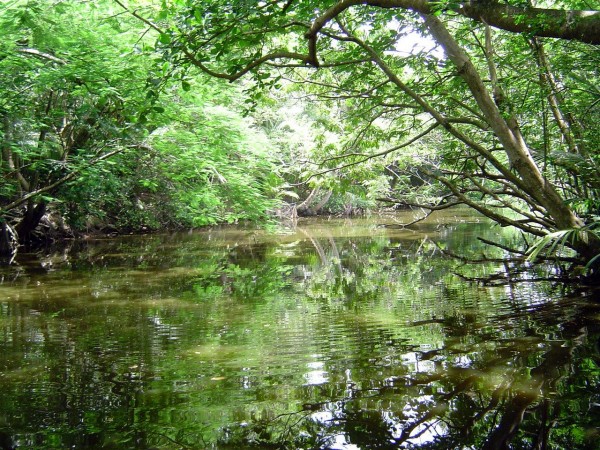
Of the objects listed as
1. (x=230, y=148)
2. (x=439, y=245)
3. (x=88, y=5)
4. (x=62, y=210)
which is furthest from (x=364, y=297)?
(x=62, y=210)

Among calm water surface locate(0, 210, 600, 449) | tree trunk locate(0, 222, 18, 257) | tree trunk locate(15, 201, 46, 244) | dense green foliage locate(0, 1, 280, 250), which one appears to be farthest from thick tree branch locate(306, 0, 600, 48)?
tree trunk locate(15, 201, 46, 244)

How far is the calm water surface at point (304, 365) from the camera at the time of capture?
2.64 metres

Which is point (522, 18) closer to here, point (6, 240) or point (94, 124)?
point (94, 124)

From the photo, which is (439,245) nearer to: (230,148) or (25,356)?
(230,148)

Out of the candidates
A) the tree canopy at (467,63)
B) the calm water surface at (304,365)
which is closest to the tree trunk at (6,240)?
the calm water surface at (304,365)

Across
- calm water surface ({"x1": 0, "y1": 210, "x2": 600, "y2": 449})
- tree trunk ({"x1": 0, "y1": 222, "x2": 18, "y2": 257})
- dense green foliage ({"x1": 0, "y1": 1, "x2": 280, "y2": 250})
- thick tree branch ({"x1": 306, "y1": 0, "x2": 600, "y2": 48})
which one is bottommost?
calm water surface ({"x1": 0, "y1": 210, "x2": 600, "y2": 449})

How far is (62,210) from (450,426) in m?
17.0

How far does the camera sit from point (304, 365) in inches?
152

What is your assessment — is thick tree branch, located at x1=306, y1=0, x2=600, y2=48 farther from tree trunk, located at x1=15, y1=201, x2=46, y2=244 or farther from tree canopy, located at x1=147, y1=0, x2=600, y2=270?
tree trunk, located at x1=15, y1=201, x2=46, y2=244

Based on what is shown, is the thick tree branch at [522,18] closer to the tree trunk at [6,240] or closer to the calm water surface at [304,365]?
the calm water surface at [304,365]

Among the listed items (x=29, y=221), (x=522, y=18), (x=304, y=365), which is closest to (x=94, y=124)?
(x=29, y=221)

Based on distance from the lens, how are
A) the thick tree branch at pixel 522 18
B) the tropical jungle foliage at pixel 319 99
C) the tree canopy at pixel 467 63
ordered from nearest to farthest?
the thick tree branch at pixel 522 18 → the tree canopy at pixel 467 63 → the tropical jungle foliage at pixel 319 99

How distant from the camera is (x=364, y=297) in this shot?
6.87 metres

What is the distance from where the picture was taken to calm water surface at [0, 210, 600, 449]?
2.64 m
